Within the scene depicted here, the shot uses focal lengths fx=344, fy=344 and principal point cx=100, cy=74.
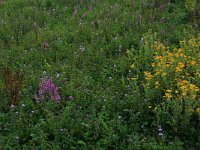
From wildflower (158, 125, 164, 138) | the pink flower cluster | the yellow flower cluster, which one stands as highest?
the yellow flower cluster

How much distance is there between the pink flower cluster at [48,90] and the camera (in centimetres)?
599

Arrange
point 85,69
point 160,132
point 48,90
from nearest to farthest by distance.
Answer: point 160,132
point 48,90
point 85,69

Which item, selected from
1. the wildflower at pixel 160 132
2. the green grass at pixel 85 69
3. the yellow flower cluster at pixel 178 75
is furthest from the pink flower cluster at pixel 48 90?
the wildflower at pixel 160 132

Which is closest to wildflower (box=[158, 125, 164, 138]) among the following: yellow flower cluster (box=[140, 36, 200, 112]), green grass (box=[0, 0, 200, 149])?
green grass (box=[0, 0, 200, 149])

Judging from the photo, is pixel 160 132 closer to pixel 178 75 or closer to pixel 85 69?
pixel 178 75

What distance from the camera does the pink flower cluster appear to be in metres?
5.99

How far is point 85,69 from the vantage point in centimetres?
714

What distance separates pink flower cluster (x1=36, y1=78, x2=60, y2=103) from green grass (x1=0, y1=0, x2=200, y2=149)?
14 centimetres

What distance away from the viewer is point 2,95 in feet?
20.6

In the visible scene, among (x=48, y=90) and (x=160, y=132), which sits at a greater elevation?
(x=48, y=90)

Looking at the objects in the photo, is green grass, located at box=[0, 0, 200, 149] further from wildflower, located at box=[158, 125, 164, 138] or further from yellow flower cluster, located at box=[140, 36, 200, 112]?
yellow flower cluster, located at box=[140, 36, 200, 112]

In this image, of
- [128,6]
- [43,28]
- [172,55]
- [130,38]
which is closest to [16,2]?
[43,28]

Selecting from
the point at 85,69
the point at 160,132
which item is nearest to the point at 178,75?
the point at 160,132

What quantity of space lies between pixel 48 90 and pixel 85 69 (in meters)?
1.26
